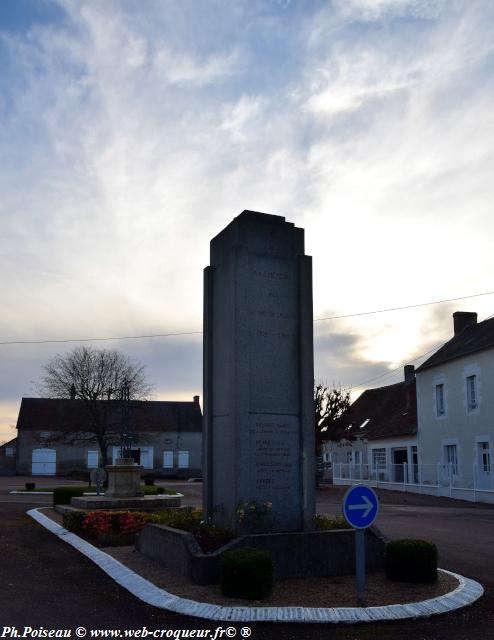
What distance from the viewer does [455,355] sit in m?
31.8

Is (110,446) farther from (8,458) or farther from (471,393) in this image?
(471,393)

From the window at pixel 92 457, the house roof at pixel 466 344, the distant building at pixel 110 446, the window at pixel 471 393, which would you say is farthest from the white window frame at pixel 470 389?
the window at pixel 92 457

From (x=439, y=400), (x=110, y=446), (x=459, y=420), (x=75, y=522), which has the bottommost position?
(x=75, y=522)

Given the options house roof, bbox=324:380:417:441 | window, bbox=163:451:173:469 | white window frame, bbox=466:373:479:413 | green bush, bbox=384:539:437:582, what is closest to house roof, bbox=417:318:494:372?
white window frame, bbox=466:373:479:413

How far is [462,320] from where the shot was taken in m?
35.9

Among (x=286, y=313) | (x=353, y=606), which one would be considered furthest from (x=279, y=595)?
(x=286, y=313)

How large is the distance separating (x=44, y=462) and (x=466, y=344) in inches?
1543

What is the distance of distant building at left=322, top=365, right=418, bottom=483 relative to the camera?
37250mm

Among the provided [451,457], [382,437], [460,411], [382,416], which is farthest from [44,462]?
[460,411]

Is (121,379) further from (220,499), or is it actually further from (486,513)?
(220,499)

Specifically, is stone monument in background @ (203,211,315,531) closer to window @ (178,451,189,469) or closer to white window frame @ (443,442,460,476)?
white window frame @ (443,442,460,476)

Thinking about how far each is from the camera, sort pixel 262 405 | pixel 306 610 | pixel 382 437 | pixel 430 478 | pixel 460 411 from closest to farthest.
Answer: pixel 306 610
pixel 262 405
pixel 460 411
pixel 430 478
pixel 382 437

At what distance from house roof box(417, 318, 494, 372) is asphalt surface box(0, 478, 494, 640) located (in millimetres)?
15719

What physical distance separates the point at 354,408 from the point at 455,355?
1971 centimetres
